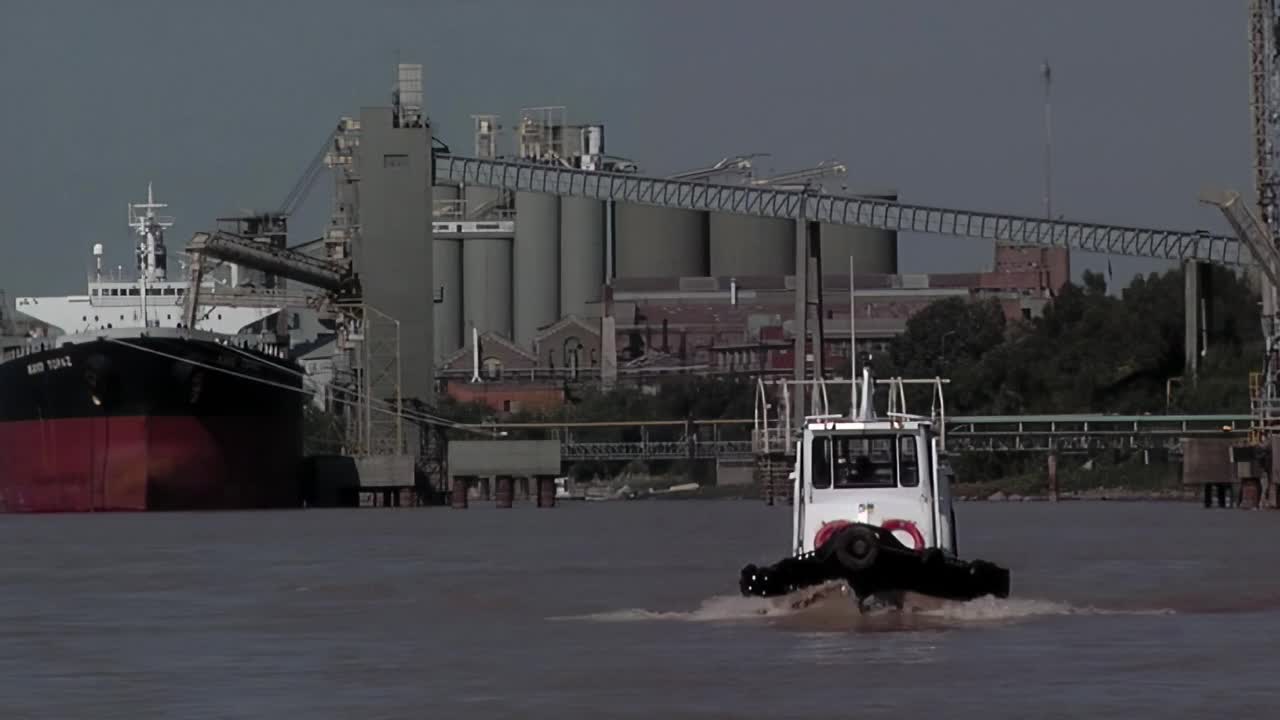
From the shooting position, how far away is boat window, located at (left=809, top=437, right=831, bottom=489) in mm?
38250

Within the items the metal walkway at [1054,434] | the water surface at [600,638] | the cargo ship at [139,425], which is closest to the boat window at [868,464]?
the water surface at [600,638]

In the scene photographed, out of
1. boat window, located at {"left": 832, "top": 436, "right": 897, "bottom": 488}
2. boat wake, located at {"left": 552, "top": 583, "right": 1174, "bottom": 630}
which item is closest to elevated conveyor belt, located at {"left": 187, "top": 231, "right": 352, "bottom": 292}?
boat wake, located at {"left": 552, "top": 583, "right": 1174, "bottom": 630}

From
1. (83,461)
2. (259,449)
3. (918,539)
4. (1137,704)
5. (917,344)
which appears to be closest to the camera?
(1137,704)

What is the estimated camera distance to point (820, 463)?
38.3m

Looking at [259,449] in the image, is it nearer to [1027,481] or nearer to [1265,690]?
[1027,481]

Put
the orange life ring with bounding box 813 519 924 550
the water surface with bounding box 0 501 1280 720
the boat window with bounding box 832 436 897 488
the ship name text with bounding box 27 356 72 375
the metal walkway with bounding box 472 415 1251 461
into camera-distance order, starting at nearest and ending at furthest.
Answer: the water surface with bounding box 0 501 1280 720 < the orange life ring with bounding box 813 519 924 550 < the boat window with bounding box 832 436 897 488 < the ship name text with bounding box 27 356 72 375 < the metal walkway with bounding box 472 415 1251 461

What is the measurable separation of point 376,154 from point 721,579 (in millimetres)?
81151

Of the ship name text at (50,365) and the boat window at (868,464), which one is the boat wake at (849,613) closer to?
the boat window at (868,464)

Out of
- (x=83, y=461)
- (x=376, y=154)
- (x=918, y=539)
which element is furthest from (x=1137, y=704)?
(x=376, y=154)

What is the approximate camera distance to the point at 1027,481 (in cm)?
13938

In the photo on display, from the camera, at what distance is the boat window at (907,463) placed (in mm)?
38219

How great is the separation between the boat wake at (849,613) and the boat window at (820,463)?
5.45ft

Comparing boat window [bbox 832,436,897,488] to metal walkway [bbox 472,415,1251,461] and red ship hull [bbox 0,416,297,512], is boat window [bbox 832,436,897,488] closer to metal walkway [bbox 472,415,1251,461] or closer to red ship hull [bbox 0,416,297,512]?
red ship hull [bbox 0,416,297,512]

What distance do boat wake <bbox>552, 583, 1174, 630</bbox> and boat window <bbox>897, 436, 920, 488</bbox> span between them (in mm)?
1803
